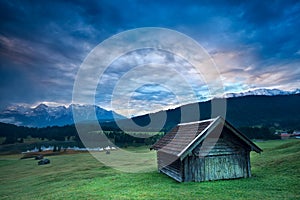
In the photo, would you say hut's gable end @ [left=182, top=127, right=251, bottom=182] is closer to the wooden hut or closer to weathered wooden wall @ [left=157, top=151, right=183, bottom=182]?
the wooden hut

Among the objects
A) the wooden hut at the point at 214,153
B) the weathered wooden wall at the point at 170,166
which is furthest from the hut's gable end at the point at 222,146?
the weathered wooden wall at the point at 170,166

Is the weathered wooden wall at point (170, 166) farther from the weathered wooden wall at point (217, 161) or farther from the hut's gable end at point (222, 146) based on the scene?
the hut's gable end at point (222, 146)

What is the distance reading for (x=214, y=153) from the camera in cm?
1845

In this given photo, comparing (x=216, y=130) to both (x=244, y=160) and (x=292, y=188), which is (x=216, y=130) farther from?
(x=292, y=188)

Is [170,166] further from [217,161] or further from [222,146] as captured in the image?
[222,146]

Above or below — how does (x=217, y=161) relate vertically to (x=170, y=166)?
above

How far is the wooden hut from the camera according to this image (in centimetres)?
1808

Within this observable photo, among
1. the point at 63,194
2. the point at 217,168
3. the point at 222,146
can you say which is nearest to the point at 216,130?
the point at 222,146

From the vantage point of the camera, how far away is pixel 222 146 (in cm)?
1877

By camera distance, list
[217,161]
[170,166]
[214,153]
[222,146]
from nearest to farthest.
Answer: [214,153] < [217,161] < [222,146] < [170,166]

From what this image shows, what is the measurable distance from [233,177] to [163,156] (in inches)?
309

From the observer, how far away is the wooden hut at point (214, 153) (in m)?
18.1

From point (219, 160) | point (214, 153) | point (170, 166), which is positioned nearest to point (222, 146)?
point (214, 153)

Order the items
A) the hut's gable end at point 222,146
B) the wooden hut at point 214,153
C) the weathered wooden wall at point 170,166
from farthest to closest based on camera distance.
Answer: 1. the weathered wooden wall at point 170,166
2. the hut's gable end at point 222,146
3. the wooden hut at point 214,153
